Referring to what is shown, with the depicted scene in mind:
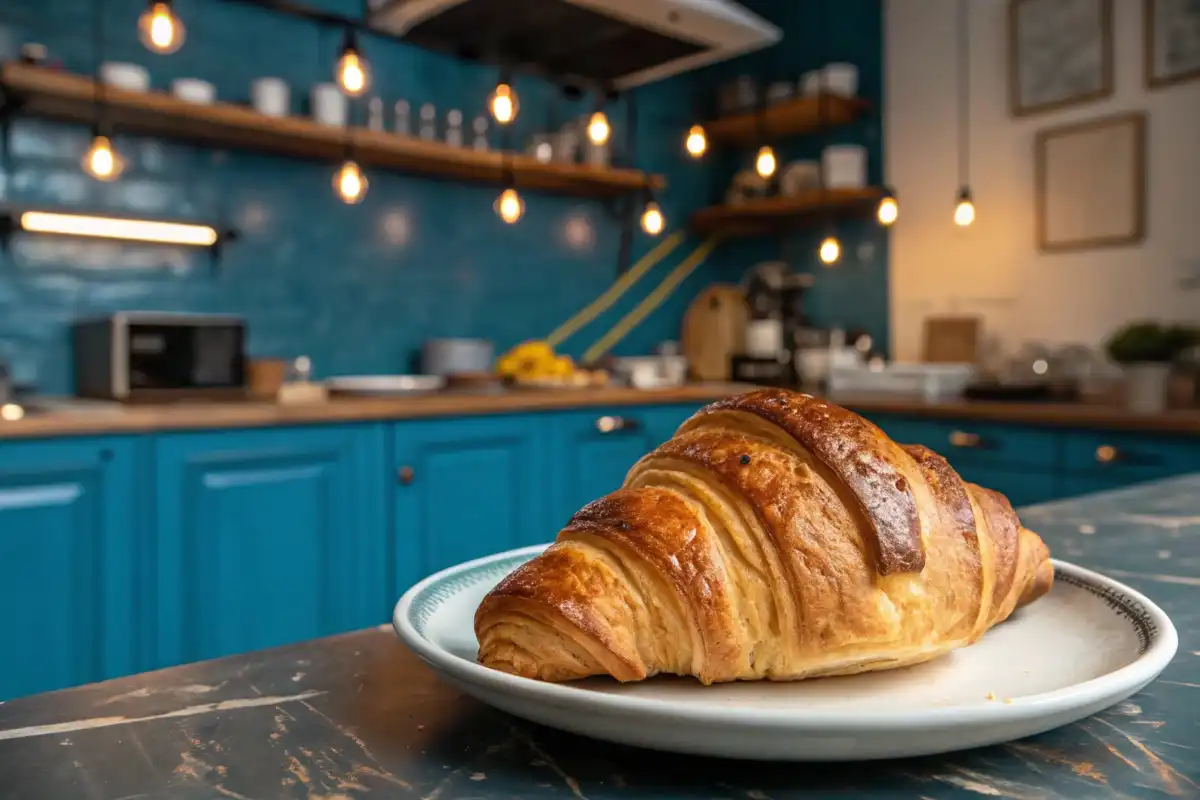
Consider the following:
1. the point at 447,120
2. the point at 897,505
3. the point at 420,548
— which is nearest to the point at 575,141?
the point at 447,120

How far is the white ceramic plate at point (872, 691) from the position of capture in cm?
35

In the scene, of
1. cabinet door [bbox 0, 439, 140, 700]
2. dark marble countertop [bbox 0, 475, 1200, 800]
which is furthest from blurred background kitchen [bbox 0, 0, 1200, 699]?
dark marble countertop [bbox 0, 475, 1200, 800]

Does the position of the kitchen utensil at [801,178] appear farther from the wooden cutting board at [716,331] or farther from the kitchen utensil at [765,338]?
the kitchen utensil at [765,338]

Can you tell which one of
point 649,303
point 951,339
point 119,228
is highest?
point 119,228

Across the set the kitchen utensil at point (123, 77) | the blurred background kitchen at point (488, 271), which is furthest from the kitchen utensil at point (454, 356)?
the kitchen utensil at point (123, 77)

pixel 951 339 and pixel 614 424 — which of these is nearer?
pixel 614 424

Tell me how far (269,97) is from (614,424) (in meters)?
1.66

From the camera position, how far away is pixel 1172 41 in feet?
11.0

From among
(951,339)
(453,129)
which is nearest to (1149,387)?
(951,339)

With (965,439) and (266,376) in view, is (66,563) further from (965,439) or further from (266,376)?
(965,439)

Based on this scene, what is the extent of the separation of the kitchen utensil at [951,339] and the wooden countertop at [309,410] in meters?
1.10

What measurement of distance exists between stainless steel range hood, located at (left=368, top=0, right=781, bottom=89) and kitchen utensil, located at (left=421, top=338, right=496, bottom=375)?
3.66ft

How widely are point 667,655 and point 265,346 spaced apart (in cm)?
329

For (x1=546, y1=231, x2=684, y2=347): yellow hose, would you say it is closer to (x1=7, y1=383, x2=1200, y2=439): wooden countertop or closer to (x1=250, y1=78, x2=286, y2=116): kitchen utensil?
(x1=7, y1=383, x2=1200, y2=439): wooden countertop
